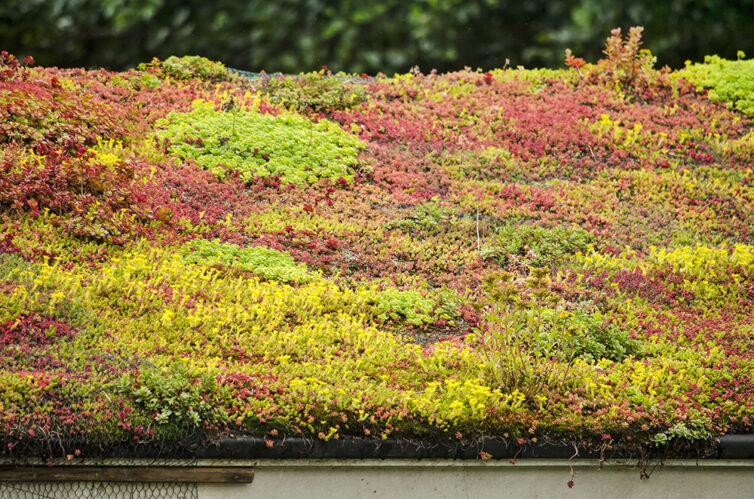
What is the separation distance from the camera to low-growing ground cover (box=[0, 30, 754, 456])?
5.83 metres

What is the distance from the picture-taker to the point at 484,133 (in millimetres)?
12297

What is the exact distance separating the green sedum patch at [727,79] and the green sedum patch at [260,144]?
7.10 meters

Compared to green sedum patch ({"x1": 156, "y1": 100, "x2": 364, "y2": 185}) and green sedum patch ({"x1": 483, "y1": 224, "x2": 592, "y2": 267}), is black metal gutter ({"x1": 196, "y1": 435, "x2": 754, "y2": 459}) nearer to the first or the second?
green sedum patch ({"x1": 483, "y1": 224, "x2": 592, "y2": 267})

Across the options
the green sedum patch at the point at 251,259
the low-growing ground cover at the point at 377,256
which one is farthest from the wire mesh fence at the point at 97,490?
the green sedum patch at the point at 251,259

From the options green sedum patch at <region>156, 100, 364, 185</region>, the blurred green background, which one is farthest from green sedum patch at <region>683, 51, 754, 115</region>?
green sedum patch at <region>156, 100, 364, 185</region>

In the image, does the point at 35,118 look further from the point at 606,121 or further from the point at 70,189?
the point at 606,121

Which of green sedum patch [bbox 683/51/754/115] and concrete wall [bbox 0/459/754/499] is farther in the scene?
green sedum patch [bbox 683/51/754/115]

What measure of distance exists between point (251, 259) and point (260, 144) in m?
3.07

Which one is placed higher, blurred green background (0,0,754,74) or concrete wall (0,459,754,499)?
blurred green background (0,0,754,74)

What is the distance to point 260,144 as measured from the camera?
35.6 ft

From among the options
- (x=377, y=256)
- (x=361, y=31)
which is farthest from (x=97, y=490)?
(x=361, y=31)

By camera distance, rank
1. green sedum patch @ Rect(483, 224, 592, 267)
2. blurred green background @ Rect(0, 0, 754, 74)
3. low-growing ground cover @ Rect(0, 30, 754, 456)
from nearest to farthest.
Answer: low-growing ground cover @ Rect(0, 30, 754, 456), green sedum patch @ Rect(483, 224, 592, 267), blurred green background @ Rect(0, 0, 754, 74)

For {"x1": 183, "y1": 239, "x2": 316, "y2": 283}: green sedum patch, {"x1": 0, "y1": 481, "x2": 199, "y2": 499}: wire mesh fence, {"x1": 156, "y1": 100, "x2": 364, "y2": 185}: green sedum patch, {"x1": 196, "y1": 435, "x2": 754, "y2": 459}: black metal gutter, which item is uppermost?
{"x1": 156, "y1": 100, "x2": 364, "y2": 185}: green sedum patch

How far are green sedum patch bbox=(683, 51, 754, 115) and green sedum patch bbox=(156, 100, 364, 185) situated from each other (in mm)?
7100
